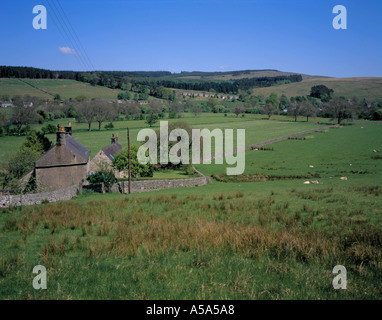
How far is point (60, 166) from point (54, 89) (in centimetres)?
14645

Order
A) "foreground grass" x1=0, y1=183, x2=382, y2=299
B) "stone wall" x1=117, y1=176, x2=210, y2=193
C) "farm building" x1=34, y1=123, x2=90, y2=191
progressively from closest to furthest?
"foreground grass" x1=0, y1=183, x2=382, y2=299 → "stone wall" x1=117, y1=176, x2=210, y2=193 → "farm building" x1=34, y1=123, x2=90, y2=191

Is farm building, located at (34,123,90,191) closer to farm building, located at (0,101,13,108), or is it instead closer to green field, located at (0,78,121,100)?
farm building, located at (0,101,13,108)

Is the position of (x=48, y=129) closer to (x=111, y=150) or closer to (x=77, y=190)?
(x=111, y=150)

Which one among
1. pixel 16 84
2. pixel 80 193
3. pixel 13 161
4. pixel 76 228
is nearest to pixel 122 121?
pixel 16 84

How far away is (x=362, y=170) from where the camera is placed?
1486 inches

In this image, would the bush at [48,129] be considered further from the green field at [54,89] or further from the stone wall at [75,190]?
the green field at [54,89]

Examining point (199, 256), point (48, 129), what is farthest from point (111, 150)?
point (48, 129)

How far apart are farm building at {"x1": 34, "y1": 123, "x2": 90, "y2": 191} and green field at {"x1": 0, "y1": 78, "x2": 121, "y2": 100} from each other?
384 ft

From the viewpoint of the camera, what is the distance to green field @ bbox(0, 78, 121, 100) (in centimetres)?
13800

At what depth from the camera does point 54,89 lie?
525ft

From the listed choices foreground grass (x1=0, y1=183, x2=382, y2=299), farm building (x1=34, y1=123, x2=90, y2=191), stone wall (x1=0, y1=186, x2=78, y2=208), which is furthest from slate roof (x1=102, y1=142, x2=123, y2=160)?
foreground grass (x1=0, y1=183, x2=382, y2=299)

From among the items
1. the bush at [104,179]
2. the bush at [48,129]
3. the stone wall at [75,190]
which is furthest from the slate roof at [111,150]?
the bush at [48,129]

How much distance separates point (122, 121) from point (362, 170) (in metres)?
94.3
